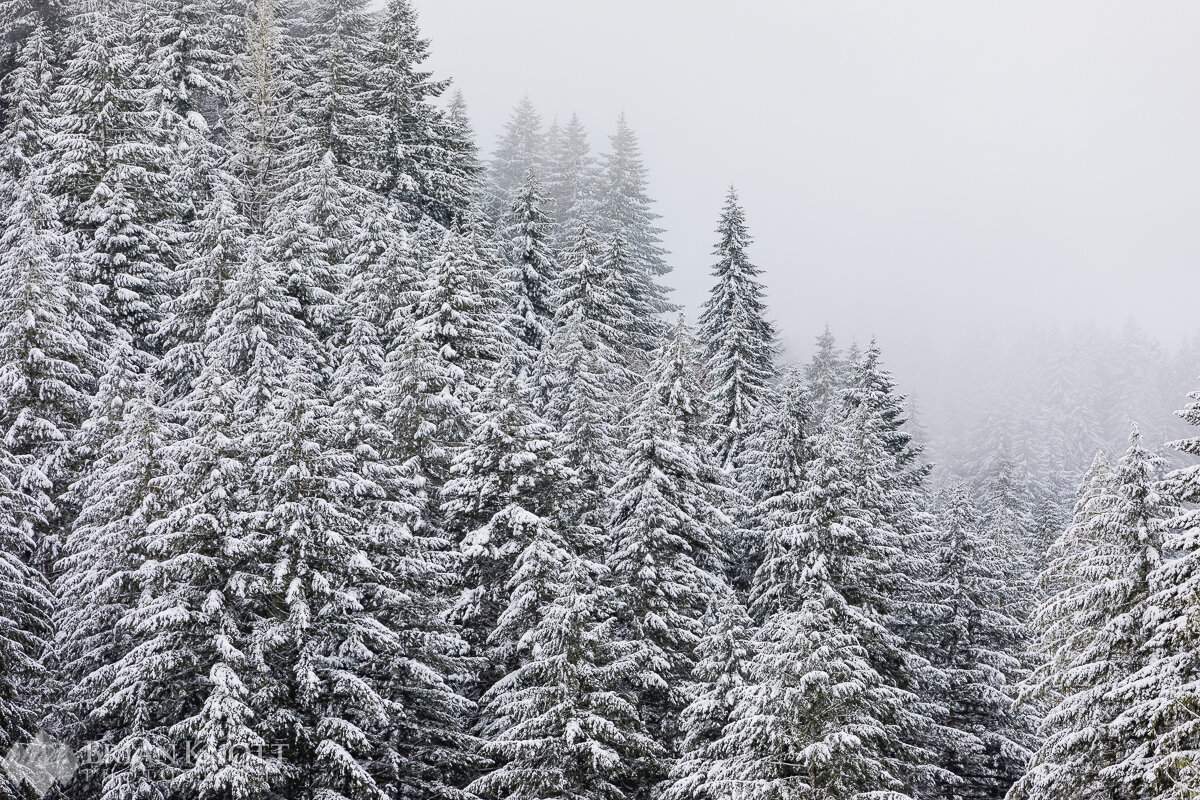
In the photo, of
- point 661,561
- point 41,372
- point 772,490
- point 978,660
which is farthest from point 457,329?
point 978,660

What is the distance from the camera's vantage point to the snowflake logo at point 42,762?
1878 cm

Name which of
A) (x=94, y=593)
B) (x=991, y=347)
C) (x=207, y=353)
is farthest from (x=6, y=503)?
(x=991, y=347)

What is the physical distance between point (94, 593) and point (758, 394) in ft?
74.3

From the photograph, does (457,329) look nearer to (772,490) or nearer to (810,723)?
(772,490)

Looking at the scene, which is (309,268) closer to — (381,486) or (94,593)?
(381,486)

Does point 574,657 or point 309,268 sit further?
point 309,268

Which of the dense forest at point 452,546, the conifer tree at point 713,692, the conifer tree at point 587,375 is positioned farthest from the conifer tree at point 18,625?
the conifer tree at point 713,692

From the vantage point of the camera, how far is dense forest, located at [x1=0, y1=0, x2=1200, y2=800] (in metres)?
18.3

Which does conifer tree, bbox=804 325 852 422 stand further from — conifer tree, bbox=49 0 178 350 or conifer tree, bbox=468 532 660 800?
conifer tree, bbox=49 0 178 350

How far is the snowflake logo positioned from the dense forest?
0.47 ft

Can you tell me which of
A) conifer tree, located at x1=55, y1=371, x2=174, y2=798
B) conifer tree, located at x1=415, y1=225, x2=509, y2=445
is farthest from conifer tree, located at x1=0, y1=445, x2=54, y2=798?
conifer tree, located at x1=415, y1=225, x2=509, y2=445

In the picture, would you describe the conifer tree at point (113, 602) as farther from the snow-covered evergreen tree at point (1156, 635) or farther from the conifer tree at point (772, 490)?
the snow-covered evergreen tree at point (1156, 635)

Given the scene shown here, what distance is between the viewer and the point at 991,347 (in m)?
147

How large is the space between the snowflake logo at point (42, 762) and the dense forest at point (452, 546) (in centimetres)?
14
